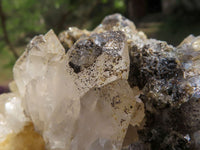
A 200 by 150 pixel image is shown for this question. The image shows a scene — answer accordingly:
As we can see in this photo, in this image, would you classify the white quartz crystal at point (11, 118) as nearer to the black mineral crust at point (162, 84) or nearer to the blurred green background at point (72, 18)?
the black mineral crust at point (162, 84)

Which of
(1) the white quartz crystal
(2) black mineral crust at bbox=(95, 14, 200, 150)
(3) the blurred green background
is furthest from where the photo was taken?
(3) the blurred green background

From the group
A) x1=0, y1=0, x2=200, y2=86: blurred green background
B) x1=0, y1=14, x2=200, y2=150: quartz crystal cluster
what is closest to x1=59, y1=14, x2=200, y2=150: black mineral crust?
x1=0, y1=14, x2=200, y2=150: quartz crystal cluster

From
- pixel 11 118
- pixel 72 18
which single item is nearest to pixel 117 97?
pixel 11 118

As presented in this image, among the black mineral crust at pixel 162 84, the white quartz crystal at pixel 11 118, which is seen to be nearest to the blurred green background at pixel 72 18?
the black mineral crust at pixel 162 84

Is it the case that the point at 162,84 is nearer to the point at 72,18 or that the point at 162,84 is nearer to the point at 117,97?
the point at 117,97

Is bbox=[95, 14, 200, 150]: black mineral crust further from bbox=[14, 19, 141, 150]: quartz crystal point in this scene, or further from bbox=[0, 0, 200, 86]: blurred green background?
bbox=[0, 0, 200, 86]: blurred green background

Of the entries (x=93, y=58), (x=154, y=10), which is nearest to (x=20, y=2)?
(x=93, y=58)
